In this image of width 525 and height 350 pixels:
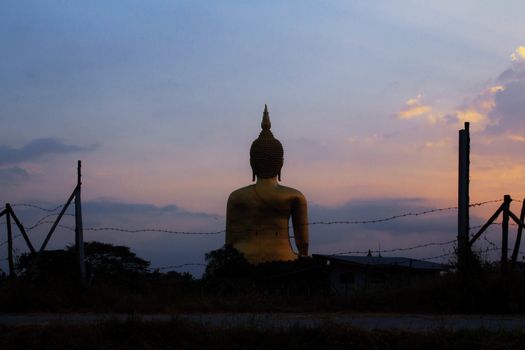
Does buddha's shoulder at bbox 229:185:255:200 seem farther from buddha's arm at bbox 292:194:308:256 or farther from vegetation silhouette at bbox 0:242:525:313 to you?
vegetation silhouette at bbox 0:242:525:313

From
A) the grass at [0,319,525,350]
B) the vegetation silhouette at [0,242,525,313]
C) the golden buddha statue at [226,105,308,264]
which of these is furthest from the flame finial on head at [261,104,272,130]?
the grass at [0,319,525,350]

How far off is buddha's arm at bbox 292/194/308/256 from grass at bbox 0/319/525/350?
68.8ft

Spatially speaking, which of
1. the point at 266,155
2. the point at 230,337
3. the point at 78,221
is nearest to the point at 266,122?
the point at 266,155

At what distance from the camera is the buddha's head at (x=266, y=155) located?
29.6 metres

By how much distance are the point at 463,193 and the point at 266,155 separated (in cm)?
1726

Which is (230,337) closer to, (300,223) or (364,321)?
(364,321)

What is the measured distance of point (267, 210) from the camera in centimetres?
3005

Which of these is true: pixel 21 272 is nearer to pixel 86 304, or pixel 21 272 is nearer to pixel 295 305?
pixel 86 304

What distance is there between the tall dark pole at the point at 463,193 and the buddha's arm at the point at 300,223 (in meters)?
16.9

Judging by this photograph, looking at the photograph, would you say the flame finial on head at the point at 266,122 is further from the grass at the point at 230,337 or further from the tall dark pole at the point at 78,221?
the grass at the point at 230,337

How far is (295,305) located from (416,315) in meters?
2.41

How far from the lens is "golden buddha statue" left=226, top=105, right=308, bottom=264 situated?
29578 mm

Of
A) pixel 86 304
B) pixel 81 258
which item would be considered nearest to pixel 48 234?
pixel 81 258

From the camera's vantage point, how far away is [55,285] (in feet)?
45.1
